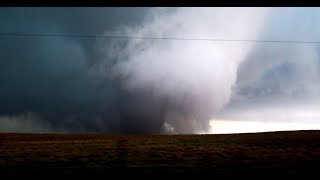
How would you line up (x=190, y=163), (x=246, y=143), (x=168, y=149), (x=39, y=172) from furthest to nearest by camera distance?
1. (x=246, y=143)
2. (x=168, y=149)
3. (x=190, y=163)
4. (x=39, y=172)

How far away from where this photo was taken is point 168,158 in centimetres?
1475

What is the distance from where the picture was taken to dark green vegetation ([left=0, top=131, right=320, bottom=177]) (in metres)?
12.5

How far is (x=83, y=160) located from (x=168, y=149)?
150 inches

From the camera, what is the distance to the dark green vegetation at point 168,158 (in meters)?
12.5

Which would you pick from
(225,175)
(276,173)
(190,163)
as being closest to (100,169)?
(190,163)

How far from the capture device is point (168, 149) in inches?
669

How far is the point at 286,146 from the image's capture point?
694 inches
